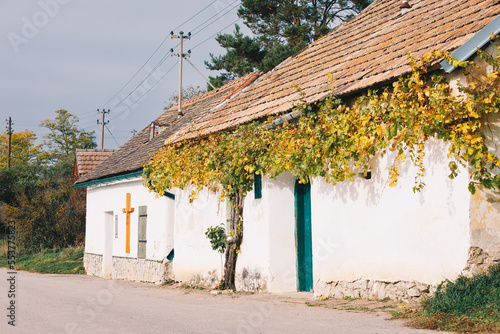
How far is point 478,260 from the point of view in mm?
7066

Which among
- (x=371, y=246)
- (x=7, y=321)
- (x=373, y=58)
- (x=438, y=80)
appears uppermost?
→ (x=373, y=58)

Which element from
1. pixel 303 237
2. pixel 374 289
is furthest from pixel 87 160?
pixel 374 289

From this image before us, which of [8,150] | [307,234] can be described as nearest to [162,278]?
[307,234]

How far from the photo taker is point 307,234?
10641mm

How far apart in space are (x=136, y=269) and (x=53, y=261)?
7.86 m

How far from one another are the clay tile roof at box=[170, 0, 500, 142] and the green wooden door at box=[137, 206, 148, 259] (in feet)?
10.8

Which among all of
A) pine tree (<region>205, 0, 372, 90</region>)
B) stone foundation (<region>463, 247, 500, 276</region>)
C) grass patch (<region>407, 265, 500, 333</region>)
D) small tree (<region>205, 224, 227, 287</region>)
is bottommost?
grass patch (<region>407, 265, 500, 333</region>)

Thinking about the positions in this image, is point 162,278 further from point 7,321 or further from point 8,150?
point 8,150

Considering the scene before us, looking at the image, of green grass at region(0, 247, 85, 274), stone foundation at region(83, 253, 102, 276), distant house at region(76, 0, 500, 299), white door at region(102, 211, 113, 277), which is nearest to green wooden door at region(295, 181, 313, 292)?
distant house at region(76, 0, 500, 299)

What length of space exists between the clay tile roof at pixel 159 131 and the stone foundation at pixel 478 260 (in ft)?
31.5

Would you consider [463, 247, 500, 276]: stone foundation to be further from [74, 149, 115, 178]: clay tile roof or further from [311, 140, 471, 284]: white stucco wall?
[74, 149, 115, 178]: clay tile roof

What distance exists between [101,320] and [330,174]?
4195 mm

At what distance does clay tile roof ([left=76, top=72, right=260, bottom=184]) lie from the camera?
1672cm

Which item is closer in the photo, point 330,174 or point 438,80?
point 438,80
